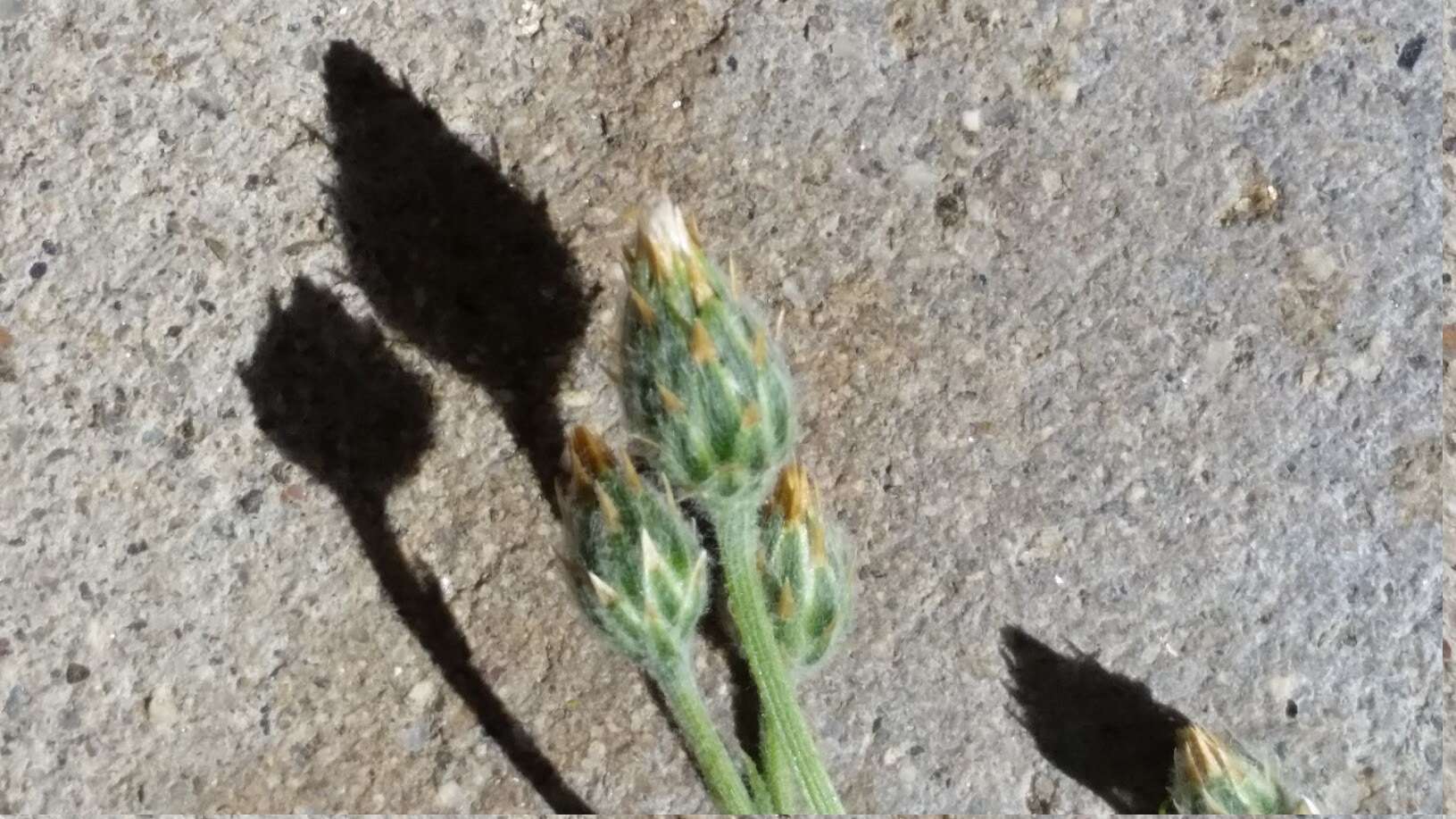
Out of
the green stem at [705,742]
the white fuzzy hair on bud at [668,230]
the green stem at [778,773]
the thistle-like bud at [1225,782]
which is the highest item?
the white fuzzy hair on bud at [668,230]

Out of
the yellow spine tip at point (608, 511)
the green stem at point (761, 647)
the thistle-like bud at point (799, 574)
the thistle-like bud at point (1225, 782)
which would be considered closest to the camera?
the yellow spine tip at point (608, 511)

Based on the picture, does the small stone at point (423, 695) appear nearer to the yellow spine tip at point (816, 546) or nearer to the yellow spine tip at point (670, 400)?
the yellow spine tip at point (816, 546)

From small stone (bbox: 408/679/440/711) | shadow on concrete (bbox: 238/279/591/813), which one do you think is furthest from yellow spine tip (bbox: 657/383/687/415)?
small stone (bbox: 408/679/440/711)

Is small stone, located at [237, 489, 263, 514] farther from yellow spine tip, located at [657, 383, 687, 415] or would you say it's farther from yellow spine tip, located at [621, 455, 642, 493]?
yellow spine tip, located at [657, 383, 687, 415]

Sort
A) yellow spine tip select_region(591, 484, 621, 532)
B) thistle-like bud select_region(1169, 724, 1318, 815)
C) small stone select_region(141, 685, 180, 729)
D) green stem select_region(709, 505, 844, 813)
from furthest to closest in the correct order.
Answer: small stone select_region(141, 685, 180, 729)
thistle-like bud select_region(1169, 724, 1318, 815)
green stem select_region(709, 505, 844, 813)
yellow spine tip select_region(591, 484, 621, 532)

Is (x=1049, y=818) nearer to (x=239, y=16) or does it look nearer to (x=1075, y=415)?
(x=1075, y=415)

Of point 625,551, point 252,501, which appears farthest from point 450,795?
point 625,551

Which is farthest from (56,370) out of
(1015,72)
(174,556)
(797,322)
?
(1015,72)

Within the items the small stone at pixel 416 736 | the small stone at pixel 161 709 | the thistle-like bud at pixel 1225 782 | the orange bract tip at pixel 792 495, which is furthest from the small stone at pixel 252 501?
the thistle-like bud at pixel 1225 782
